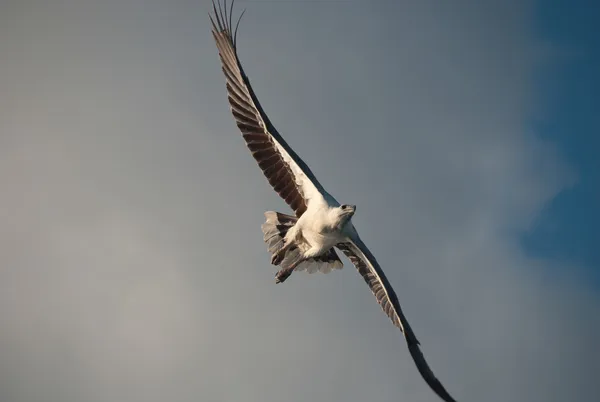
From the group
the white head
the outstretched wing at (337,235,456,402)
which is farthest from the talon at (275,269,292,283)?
the white head

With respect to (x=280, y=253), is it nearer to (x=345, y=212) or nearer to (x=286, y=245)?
(x=286, y=245)

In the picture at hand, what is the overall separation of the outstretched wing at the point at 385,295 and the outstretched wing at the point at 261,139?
1.99m

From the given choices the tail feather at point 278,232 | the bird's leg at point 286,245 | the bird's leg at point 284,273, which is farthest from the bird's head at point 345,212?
the bird's leg at point 284,273

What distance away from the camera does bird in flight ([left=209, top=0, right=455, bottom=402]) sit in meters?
18.3

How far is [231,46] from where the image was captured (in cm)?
1817

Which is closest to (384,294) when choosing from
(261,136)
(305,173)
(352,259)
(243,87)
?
(352,259)

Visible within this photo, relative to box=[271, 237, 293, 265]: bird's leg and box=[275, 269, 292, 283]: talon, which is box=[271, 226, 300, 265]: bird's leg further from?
box=[275, 269, 292, 283]: talon

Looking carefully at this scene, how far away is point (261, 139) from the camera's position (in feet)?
61.1

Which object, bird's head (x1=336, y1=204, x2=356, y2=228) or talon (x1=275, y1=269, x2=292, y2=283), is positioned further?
talon (x1=275, y1=269, x2=292, y2=283)

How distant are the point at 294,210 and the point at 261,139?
220 centimetres

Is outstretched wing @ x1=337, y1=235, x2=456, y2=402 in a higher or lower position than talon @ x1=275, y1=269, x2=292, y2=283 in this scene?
higher

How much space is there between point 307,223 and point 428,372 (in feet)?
16.8

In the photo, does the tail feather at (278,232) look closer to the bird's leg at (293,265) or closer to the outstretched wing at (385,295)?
the bird's leg at (293,265)

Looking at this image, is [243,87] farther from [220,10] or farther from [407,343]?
[407,343]
